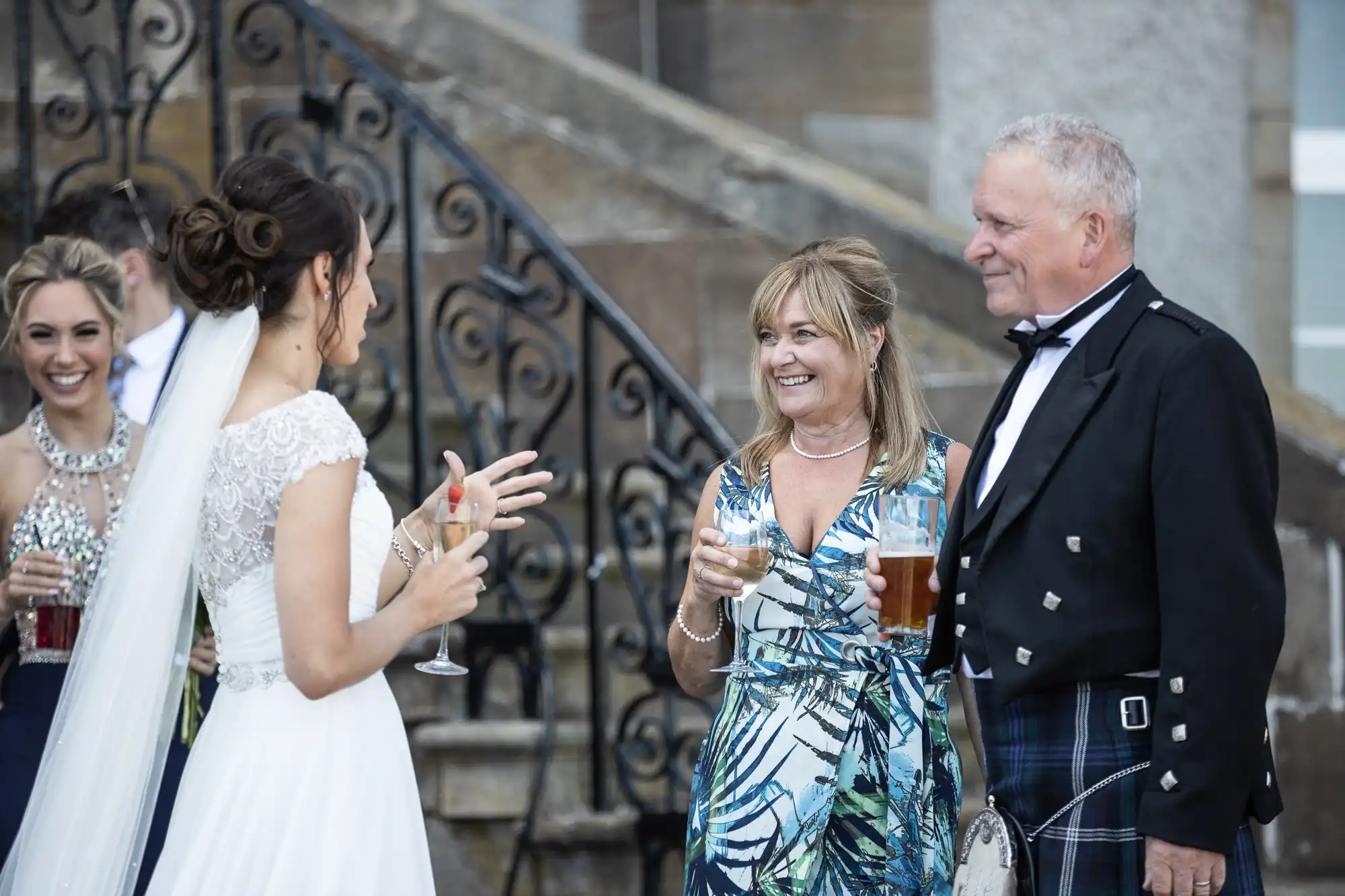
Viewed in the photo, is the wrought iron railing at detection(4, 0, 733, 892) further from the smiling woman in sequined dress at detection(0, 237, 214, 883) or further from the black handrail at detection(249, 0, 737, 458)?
the smiling woman in sequined dress at detection(0, 237, 214, 883)

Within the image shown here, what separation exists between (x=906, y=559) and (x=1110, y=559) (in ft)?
1.21

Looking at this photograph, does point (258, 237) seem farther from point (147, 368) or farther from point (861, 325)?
point (147, 368)

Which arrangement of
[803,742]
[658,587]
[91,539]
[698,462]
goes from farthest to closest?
[658,587] < [698,462] < [91,539] < [803,742]

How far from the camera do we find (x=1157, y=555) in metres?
2.53

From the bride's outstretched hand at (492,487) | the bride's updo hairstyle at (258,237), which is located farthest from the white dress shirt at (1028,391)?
the bride's updo hairstyle at (258,237)

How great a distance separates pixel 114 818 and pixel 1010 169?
1991mm

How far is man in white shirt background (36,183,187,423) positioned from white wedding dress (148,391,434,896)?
1461 mm

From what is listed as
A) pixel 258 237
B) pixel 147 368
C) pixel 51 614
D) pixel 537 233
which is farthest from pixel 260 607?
pixel 537 233

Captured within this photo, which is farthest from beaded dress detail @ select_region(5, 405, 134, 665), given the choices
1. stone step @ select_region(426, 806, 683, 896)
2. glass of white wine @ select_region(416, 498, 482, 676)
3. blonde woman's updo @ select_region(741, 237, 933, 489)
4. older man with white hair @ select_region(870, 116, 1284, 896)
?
older man with white hair @ select_region(870, 116, 1284, 896)

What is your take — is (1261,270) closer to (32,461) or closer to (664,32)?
(664,32)

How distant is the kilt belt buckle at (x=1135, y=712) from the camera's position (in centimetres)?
258

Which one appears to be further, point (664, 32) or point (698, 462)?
point (664, 32)

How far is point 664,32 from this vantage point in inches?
289

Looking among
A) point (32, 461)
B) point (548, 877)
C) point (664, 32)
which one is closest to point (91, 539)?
point (32, 461)
